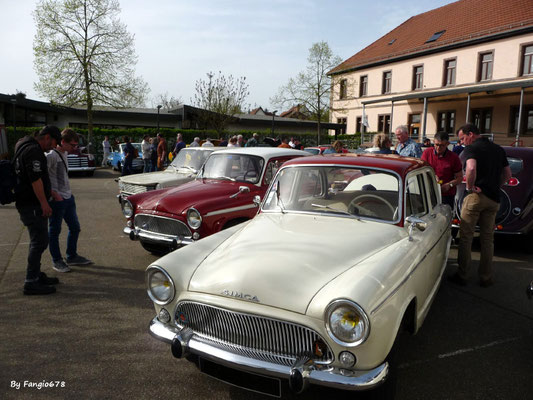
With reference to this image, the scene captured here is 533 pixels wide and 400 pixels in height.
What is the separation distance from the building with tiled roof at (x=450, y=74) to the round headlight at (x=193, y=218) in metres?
20.2

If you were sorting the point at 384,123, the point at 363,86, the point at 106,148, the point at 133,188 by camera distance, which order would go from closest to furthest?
the point at 133,188, the point at 106,148, the point at 384,123, the point at 363,86

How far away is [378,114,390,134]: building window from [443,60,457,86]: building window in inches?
223

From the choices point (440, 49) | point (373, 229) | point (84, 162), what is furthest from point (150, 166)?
point (440, 49)

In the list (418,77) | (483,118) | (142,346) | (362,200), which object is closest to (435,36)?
(418,77)

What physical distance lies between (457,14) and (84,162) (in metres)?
30.0

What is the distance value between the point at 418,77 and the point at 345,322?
114 ft

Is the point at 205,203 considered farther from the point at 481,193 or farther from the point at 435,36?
the point at 435,36

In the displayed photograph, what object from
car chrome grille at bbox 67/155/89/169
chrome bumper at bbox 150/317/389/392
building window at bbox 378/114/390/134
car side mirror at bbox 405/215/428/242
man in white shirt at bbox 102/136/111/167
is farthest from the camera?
building window at bbox 378/114/390/134

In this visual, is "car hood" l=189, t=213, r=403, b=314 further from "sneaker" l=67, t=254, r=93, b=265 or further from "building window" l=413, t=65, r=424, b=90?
"building window" l=413, t=65, r=424, b=90

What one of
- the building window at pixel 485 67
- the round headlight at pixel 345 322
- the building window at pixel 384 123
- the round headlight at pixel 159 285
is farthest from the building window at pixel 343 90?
the round headlight at pixel 345 322

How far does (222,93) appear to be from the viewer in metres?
32.4

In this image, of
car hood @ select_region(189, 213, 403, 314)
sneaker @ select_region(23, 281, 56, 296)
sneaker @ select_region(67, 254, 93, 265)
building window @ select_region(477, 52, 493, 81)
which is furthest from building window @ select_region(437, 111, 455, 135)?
sneaker @ select_region(23, 281, 56, 296)

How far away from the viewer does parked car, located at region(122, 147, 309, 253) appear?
556 cm

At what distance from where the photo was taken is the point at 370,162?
402 cm
